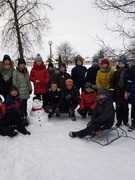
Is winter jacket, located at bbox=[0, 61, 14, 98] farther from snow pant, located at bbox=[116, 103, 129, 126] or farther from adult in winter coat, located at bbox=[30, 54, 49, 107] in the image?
snow pant, located at bbox=[116, 103, 129, 126]

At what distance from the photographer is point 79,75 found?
6.75 m

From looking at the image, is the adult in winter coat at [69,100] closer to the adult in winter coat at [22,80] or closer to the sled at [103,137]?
the adult in winter coat at [22,80]

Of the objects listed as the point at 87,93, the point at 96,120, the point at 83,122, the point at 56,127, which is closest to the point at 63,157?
the point at 96,120

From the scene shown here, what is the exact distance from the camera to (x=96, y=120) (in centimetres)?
476

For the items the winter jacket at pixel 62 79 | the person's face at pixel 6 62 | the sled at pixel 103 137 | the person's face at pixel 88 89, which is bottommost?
the sled at pixel 103 137

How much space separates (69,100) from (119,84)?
1.71m

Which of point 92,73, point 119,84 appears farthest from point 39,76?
point 119,84

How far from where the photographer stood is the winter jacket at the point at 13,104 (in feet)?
16.8

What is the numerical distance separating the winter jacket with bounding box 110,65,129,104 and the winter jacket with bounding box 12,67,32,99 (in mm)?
2576

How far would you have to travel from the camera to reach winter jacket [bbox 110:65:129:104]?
529 centimetres

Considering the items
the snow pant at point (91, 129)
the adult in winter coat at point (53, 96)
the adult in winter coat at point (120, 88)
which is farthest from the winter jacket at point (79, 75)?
the snow pant at point (91, 129)

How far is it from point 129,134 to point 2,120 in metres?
3.28

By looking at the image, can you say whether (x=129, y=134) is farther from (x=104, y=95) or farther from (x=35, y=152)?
(x=35, y=152)

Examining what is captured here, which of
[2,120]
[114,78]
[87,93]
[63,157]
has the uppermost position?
[114,78]
